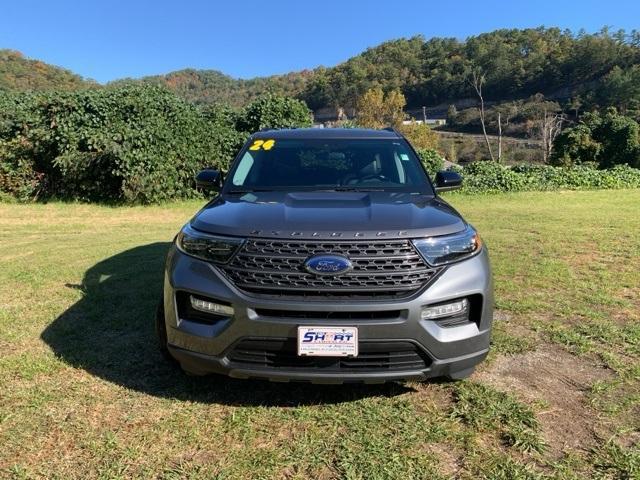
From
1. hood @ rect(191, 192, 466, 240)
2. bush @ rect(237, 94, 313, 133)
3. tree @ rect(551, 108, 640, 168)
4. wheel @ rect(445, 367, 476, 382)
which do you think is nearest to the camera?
hood @ rect(191, 192, 466, 240)

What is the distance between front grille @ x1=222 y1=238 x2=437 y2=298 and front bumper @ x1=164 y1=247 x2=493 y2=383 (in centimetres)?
6

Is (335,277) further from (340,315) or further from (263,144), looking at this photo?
(263,144)

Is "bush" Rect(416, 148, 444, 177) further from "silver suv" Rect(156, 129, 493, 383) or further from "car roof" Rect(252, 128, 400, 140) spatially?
"silver suv" Rect(156, 129, 493, 383)

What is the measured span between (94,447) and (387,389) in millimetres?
1640

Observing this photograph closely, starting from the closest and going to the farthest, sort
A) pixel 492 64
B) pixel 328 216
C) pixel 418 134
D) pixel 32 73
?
pixel 328 216
pixel 32 73
pixel 418 134
pixel 492 64

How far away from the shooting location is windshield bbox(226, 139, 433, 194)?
380 centimetres

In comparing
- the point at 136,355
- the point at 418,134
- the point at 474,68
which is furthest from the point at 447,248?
the point at 474,68

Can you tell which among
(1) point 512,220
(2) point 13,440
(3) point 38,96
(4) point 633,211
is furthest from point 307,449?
(3) point 38,96

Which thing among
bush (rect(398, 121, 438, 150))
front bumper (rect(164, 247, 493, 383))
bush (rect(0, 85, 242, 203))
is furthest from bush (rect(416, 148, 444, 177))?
bush (rect(398, 121, 438, 150))

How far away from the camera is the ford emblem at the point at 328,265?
257 centimetres

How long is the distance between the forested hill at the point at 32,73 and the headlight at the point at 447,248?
33610 millimetres

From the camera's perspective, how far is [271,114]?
14.4 m

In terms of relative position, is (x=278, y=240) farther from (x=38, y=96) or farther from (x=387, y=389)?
(x=38, y=96)

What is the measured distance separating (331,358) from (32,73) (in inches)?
1550
